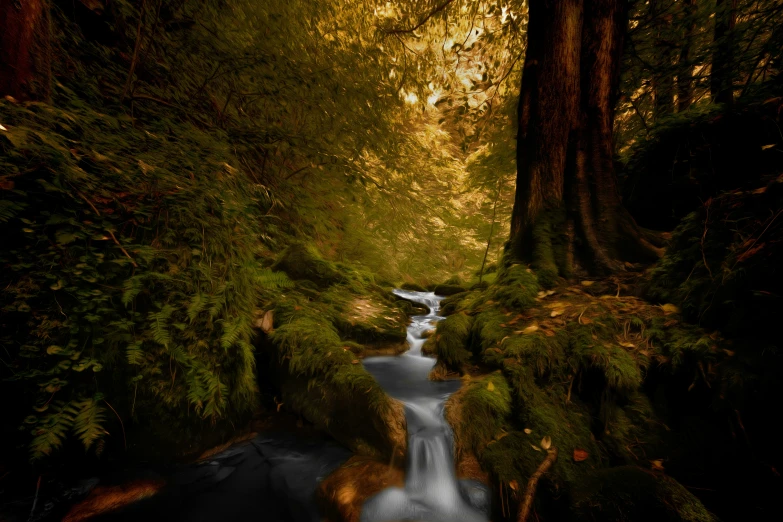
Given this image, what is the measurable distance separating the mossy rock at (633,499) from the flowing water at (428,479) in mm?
735

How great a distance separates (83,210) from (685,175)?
6025 mm

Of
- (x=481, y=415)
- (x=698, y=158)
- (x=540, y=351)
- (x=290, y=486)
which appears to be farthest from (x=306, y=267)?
(x=698, y=158)

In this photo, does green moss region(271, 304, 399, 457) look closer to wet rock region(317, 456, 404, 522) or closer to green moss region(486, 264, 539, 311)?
wet rock region(317, 456, 404, 522)

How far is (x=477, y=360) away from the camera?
311 centimetres

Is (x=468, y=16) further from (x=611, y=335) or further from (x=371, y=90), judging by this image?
(x=611, y=335)

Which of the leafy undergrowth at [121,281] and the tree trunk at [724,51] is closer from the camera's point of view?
the leafy undergrowth at [121,281]

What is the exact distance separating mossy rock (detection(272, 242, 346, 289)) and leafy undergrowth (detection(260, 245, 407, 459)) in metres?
0.41

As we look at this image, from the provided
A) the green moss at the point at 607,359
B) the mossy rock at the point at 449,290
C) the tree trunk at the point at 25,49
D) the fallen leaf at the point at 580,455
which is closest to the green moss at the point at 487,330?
the green moss at the point at 607,359

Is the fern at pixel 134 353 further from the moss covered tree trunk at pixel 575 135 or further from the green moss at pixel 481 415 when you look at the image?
the moss covered tree trunk at pixel 575 135

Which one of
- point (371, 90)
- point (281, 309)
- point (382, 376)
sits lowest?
point (382, 376)

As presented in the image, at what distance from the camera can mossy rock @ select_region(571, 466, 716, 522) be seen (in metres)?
1.31

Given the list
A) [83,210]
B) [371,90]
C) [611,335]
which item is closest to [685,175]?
[611,335]

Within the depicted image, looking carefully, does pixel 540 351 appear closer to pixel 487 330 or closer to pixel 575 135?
pixel 487 330

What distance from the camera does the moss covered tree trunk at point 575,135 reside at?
3412 mm
